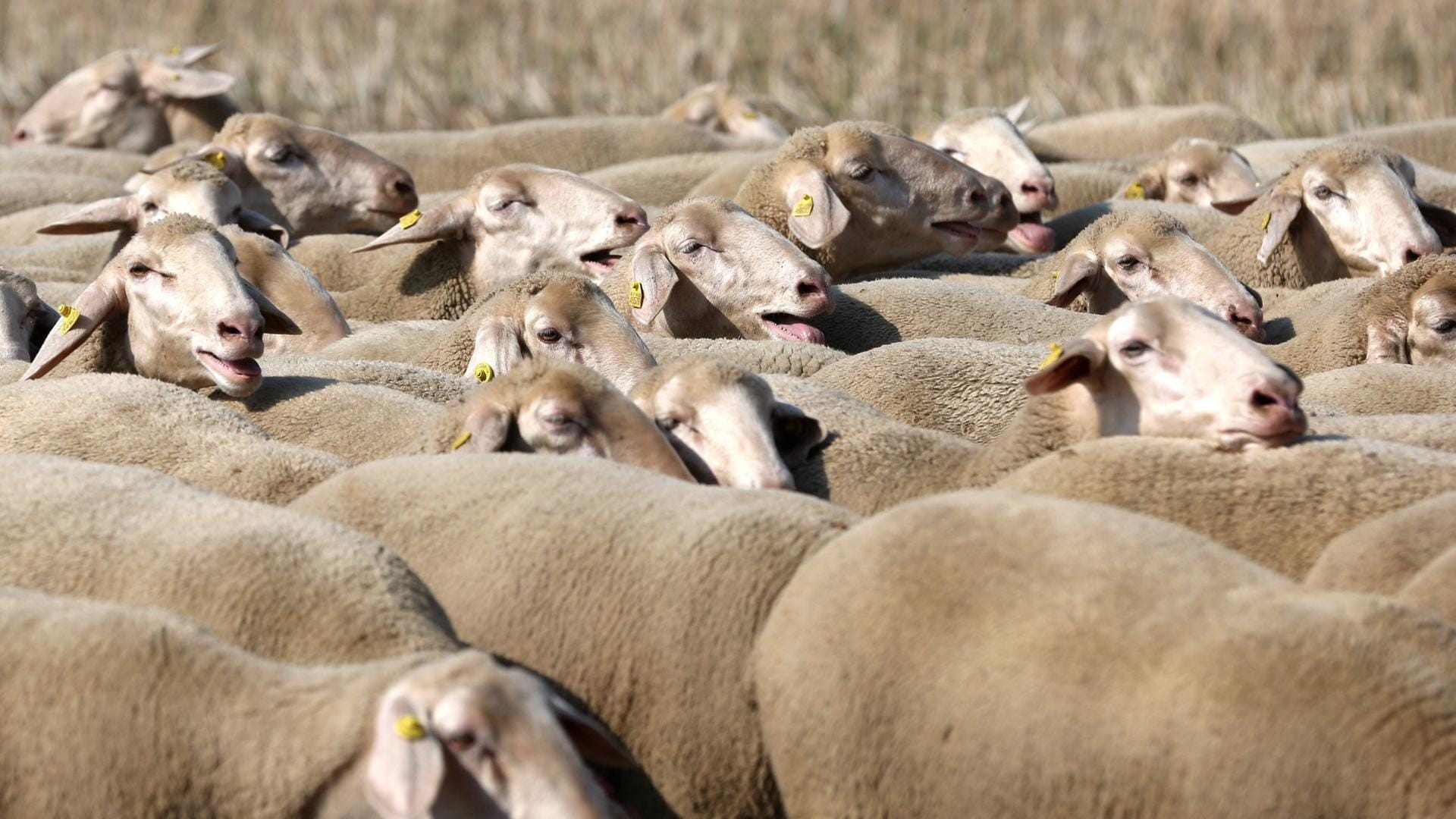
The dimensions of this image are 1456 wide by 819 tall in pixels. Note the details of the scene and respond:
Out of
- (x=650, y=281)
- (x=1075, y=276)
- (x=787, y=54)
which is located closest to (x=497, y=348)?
(x=650, y=281)

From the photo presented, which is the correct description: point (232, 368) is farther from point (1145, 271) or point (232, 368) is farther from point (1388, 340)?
point (1388, 340)

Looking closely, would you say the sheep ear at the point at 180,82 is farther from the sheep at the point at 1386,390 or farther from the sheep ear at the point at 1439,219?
the sheep at the point at 1386,390

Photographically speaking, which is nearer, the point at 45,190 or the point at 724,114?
the point at 45,190

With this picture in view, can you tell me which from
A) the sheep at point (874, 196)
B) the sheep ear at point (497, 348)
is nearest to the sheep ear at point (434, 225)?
the sheep at point (874, 196)

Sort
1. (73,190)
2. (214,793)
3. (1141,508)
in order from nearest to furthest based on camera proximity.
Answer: (214,793)
(1141,508)
(73,190)

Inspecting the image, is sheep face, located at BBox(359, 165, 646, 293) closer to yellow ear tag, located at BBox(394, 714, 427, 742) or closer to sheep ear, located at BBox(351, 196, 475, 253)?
sheep ear, located at BBox(351, 196, 475, 253)

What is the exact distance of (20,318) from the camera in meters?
6.59

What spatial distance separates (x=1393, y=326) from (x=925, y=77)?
891 cm

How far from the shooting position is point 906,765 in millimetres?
3402

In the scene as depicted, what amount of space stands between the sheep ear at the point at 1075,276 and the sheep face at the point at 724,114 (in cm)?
508

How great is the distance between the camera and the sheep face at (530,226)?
7414mm

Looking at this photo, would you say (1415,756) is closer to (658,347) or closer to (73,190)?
(658,347)

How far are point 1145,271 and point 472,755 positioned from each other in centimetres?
436

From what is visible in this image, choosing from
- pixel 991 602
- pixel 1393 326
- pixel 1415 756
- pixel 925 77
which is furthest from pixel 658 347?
pixel 925 77
